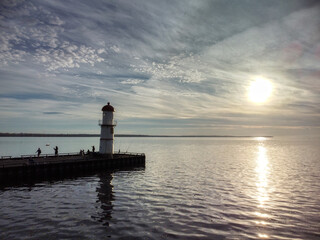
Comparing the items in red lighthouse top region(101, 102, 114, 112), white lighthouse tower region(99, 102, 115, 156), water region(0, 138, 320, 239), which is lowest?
water region(0, 138, 320, 239)

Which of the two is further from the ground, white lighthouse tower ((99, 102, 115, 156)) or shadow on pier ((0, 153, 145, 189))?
white lighthouse tower ((99, 102, 115, 156))

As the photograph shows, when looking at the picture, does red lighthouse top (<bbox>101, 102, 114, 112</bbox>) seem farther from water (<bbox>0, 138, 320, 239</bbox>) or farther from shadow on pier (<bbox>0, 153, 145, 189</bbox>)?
water (<bbox>0, 138, 320, 239</bbox>)

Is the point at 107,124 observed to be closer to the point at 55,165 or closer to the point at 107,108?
the point at 107,108

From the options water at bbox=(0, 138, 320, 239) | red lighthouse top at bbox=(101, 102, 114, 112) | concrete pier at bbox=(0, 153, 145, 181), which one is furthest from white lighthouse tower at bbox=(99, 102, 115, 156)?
water at bbox=(0, 138, 320, 239)

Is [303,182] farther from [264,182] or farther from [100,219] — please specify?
[100,219]

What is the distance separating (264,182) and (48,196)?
1106 inches

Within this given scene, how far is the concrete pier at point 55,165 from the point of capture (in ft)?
101

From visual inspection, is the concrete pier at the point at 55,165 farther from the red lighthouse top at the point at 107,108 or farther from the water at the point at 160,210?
the red lighthouse top at the point at 107,108

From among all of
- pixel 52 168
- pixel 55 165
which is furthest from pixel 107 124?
pixel 52 168

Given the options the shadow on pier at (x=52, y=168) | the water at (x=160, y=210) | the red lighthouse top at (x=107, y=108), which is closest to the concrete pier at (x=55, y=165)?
the shadow on pier at (x=52, y=168)

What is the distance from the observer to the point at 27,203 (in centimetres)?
2114

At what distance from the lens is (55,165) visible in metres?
35.4

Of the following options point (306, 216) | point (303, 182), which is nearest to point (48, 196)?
point (306, 216)

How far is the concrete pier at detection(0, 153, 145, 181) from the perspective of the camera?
30.6 metres
